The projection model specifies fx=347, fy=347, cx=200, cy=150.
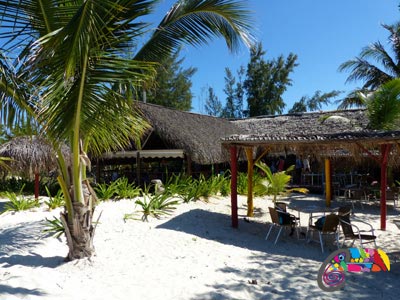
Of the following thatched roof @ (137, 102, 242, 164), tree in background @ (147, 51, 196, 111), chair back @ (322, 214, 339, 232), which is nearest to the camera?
chair back @ (322, 214, 339, 232)

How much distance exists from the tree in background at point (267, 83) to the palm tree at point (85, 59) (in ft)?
97.5

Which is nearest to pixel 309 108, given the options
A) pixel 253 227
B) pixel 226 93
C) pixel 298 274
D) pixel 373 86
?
pixel 226 93

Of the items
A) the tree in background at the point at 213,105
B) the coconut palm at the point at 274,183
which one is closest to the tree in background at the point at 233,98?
the tree in background at the point at 213,105

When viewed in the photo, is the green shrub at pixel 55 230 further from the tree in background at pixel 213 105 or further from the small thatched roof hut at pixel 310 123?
the tree in background at pixel 213 105

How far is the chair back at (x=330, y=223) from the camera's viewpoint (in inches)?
259

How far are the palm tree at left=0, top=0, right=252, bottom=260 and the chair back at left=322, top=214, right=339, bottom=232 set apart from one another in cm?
372

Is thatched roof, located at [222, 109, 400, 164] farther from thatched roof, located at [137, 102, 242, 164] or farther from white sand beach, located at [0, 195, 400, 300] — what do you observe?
white sand beach, located at [0, 195, 400, 300]

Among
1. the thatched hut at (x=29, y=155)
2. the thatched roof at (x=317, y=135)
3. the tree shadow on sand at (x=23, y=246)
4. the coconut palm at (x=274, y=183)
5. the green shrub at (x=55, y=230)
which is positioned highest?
→ the thatched roof at (x=317, y=135)

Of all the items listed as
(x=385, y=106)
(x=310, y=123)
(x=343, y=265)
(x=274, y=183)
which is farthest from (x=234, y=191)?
(x=310, y=123)

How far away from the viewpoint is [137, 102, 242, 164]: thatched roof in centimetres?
1269

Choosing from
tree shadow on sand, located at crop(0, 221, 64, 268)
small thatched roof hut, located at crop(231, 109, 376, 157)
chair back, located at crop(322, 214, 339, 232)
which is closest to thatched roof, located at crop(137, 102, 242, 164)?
small thatched roof hut, located at crop(231, 109, 376, 157)

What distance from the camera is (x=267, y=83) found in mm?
34500

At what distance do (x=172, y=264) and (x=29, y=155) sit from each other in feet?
21.6

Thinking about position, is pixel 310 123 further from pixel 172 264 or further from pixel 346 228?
pixel 172 264
